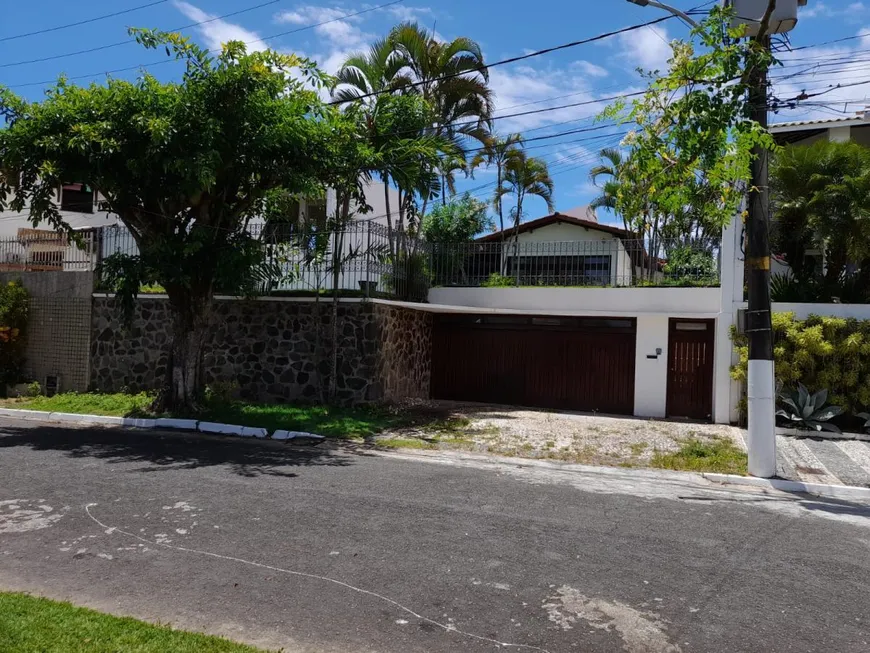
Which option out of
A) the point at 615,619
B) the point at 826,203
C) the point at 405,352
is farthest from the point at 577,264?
the point at 615,619

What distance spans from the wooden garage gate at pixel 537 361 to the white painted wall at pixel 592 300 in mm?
518

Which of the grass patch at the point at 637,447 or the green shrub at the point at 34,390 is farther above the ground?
the green shrub at the point at 34,390

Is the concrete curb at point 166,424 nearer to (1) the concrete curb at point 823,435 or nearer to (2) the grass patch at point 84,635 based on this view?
(2) the grass patch at point 84,635

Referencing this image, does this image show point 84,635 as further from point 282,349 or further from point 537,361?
point 537,361

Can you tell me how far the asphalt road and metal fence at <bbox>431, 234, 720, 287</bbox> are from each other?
6.49m

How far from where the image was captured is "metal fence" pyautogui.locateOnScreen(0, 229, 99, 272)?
16.2m

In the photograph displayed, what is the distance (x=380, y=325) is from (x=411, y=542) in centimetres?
850

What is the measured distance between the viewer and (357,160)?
1194 cm

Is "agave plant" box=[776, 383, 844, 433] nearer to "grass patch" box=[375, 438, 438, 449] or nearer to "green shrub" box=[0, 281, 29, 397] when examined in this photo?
"grass patch" box=[375, 438, 438, 449]

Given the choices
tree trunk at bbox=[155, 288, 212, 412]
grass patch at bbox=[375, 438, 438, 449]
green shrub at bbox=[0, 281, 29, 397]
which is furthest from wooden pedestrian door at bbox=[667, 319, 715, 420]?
green shrub at bbox=[0, 281, 29, 397]

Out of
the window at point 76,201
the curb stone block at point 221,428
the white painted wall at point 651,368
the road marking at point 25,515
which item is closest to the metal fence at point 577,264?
the white painted wall at point 651,368

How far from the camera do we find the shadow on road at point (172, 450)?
8711mm

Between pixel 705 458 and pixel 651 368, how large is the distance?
4308mm

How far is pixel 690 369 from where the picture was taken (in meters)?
13.8
